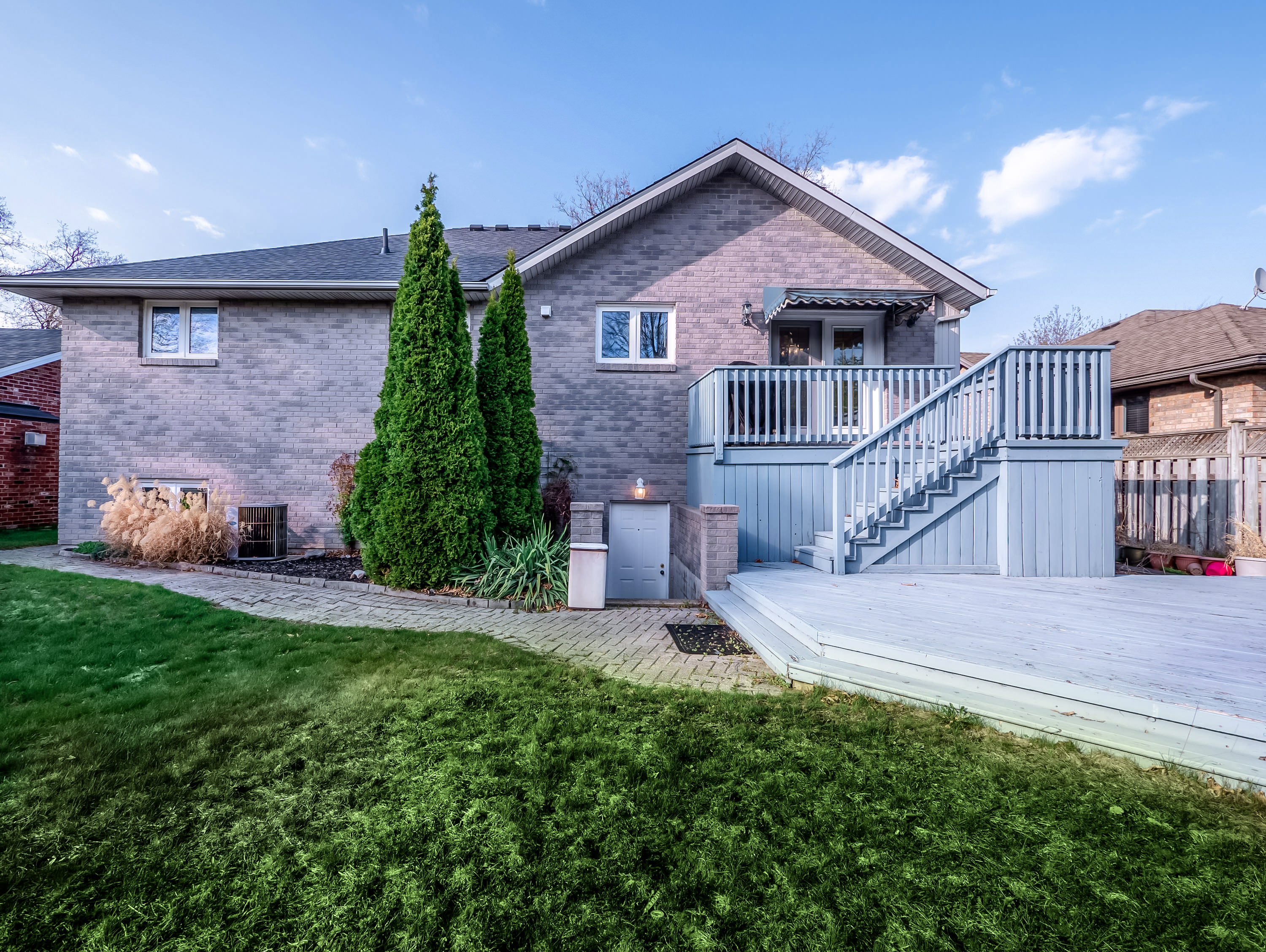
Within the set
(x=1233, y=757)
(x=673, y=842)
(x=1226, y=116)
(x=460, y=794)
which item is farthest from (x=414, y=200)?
(x=1226, y=116)

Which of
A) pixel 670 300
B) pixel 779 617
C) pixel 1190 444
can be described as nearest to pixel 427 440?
pixel 779 617

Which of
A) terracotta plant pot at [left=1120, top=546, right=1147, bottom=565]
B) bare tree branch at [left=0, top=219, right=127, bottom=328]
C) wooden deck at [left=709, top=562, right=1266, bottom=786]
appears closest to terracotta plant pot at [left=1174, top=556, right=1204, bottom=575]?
terracotta plant pot at [left=1120, top=546, right=1147, bottom=565]

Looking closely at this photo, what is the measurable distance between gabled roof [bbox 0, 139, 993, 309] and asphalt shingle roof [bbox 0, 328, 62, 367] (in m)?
5.22

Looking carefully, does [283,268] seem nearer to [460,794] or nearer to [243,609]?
[243,609]

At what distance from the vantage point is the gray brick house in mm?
9703

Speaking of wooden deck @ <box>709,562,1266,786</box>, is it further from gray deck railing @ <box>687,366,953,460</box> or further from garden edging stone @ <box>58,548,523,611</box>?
garden edging stone @ <box>58,548,523,611</box>

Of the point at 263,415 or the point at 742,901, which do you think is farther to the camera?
the point at 263,415

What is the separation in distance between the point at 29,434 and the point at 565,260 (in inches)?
518

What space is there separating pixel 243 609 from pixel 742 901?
6051 mm

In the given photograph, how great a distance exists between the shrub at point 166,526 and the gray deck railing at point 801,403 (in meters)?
7.51

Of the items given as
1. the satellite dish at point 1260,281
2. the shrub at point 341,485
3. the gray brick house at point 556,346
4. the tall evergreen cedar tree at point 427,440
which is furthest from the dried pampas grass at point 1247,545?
the shrub at point 341,485

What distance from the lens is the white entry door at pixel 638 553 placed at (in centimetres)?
862

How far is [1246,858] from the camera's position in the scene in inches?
76.5

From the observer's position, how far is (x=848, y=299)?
29.2ft
